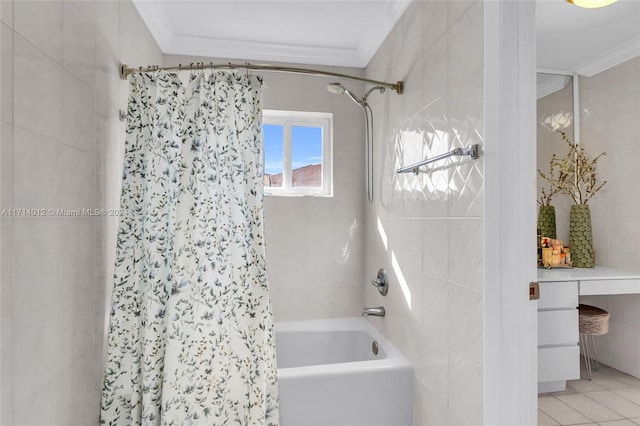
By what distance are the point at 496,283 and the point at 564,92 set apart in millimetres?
2507

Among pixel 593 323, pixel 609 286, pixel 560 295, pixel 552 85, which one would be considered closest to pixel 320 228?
pixel 560 295

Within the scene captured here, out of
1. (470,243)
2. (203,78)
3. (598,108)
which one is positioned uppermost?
(598,108)

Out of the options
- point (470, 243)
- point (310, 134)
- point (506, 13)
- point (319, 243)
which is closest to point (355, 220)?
point (319, 243)

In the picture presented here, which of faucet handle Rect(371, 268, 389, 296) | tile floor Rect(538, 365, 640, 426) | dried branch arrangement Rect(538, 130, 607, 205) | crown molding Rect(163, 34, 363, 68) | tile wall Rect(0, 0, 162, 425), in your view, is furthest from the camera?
dried branch arrangement Rect(538, 130, 607, 205)

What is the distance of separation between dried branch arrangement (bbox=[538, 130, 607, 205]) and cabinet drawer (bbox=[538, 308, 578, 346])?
928 millimetres

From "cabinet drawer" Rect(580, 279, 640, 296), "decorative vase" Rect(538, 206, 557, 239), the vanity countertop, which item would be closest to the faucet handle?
the vanity countertop

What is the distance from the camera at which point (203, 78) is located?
1.64m

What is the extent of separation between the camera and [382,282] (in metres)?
2.25

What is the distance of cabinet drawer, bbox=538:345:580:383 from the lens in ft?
7.47

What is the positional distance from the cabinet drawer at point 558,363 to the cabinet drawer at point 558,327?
1.6 inches

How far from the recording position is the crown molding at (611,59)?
8.68 ft

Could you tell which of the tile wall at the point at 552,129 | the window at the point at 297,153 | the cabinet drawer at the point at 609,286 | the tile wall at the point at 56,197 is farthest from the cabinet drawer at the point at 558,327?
the tile wall at the point at 56,197

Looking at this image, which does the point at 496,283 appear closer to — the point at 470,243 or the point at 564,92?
the point at 470,243

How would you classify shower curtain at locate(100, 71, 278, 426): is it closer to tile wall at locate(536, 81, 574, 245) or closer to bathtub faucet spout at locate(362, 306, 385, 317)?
bathtub faucet spout at locate(362, 306, 385, 317)
